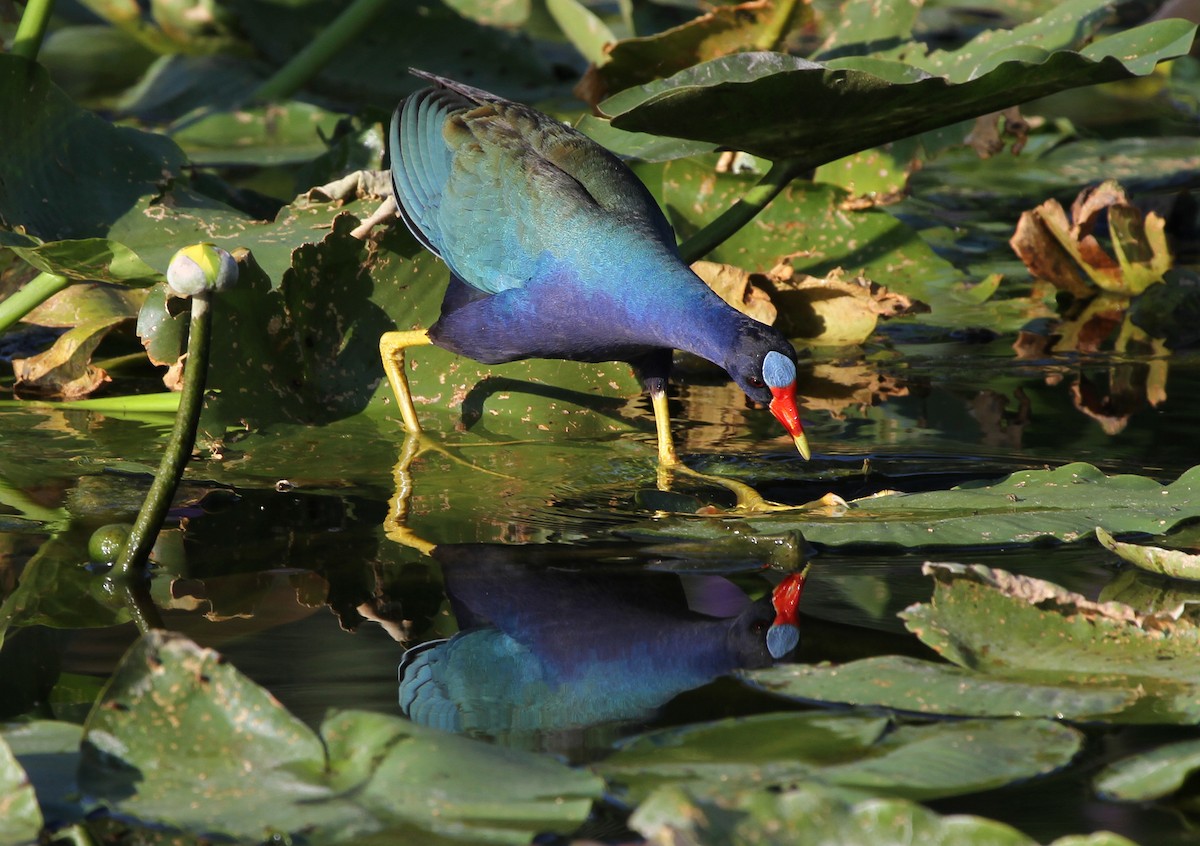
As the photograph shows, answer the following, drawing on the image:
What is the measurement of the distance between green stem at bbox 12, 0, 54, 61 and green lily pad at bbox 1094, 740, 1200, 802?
2301mm

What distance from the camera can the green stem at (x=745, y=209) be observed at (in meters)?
2.79

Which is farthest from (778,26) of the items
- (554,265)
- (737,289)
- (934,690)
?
(934,690)

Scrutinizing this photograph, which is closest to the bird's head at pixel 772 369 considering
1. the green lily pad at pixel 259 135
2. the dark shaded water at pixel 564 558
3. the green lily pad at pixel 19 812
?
the dark shaded water at pixel 564 558

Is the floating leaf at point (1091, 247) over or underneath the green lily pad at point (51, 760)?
underneath

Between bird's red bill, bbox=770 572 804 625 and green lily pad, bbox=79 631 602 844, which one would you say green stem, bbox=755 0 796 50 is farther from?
green lily pad, bbox=79 631 602 844

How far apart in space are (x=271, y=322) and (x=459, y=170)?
0.49 m

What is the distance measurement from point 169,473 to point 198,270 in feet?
1.11

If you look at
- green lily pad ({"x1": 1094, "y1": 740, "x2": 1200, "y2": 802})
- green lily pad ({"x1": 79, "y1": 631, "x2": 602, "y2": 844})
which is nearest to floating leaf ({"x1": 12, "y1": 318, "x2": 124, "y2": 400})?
green lily pad ({"x1": 79, "y1": 631, "x2": 602, "y2": 844})

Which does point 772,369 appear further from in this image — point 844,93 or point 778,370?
point 844,93

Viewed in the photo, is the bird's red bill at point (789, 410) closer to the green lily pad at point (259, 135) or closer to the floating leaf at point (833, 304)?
the floating leaf at point (833, 304)

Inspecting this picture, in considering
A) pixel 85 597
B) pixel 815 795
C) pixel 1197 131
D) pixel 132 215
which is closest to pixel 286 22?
pixel 132 215

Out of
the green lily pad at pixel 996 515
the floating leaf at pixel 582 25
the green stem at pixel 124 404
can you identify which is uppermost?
the floating leaf at pixel 582 25

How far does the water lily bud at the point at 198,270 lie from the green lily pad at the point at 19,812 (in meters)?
0.56

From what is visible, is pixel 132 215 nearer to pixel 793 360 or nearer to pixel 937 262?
pixel 793 360
